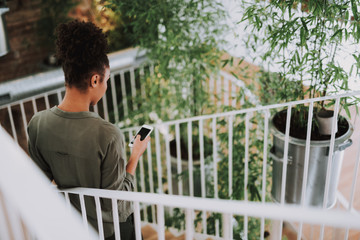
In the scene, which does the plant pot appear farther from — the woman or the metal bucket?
the woman

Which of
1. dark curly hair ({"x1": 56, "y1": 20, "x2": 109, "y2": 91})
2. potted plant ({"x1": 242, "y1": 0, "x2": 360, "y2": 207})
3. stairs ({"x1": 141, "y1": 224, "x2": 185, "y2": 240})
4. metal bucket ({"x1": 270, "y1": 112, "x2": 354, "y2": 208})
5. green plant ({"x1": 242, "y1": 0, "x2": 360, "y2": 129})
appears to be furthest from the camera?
stairs ({"x1": 141, "y1": 224, "x2": 185, "y2": 240})

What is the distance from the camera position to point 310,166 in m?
2.69

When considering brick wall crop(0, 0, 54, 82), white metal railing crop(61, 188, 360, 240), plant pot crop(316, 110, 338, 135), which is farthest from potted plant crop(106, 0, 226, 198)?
white metal railing crop(61, 188, 360, 240)

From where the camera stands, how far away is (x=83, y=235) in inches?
32.0

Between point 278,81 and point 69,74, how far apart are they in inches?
72.3

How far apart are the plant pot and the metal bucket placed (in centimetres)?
11

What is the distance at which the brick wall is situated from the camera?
4.62m

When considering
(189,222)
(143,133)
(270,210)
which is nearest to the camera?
(270,210)

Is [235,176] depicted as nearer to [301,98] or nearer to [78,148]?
[301,98]

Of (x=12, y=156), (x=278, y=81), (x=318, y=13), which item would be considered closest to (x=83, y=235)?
(x=12, y=156)

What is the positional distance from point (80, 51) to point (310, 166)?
1.77m

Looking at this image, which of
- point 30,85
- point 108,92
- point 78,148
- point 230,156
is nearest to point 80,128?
point 78,148

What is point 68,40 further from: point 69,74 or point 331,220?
point 331,220

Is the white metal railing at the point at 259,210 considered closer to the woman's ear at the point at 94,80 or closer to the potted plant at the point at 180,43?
the woman's ear at the point at 94,80
